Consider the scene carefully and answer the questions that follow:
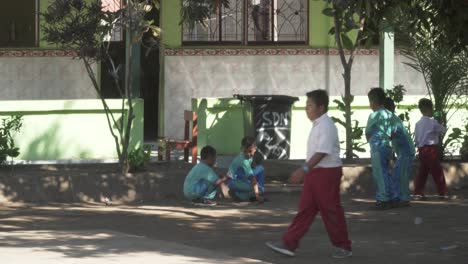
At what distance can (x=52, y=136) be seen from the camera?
57.2 feet

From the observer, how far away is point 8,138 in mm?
16016

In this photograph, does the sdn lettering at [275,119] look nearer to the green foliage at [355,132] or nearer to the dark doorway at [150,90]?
the green foliage at [355,132]

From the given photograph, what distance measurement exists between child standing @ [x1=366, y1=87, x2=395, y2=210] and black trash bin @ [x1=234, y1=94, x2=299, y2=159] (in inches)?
165

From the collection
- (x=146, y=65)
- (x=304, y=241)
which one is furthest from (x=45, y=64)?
(x=304, y=241)

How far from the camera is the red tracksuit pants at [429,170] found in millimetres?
15305

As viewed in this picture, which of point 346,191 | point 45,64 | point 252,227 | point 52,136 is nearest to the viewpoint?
point 252,227

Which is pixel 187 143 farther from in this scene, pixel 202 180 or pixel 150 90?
pixel 150 90

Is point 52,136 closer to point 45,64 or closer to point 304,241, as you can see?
point 45,64

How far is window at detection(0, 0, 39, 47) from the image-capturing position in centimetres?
2086

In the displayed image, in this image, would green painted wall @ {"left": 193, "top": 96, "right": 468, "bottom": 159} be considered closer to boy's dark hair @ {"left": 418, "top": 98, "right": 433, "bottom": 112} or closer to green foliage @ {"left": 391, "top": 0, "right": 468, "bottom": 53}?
boy's dark hair @ {"left": 418, "top": 98, "right": 433, "bottom": 112}

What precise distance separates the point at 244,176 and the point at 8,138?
11.4ft

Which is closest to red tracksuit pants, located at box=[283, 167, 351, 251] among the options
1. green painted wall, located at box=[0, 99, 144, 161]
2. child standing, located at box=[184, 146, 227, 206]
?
child standing, located at box=[184, 146, 227, 206]

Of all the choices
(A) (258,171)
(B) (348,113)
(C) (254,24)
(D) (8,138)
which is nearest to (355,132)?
(B) (348,113)

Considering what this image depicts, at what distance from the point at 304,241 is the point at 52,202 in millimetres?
4266
